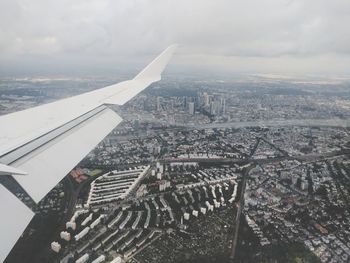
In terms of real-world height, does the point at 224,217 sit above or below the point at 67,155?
below

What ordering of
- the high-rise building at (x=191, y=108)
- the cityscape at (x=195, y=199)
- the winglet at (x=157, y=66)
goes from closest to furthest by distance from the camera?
1. the winglet at (x=157, y=66)
2. the cityscape at (x=195, y=199)
3. the high-rise building at (x=191, y=108)

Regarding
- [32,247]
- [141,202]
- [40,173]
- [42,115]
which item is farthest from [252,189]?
[40,173]

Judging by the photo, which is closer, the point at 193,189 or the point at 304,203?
the point at 304,203

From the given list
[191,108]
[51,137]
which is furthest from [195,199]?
[191,108]

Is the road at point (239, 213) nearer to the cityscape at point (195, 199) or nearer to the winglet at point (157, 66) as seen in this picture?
the cityscape at point (195, 199)

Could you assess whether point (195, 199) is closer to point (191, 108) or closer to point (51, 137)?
point (51, 137)

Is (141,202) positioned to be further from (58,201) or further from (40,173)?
(40,173)

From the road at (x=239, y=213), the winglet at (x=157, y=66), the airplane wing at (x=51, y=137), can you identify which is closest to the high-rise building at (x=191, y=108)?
the road at (x=239, y=213)
